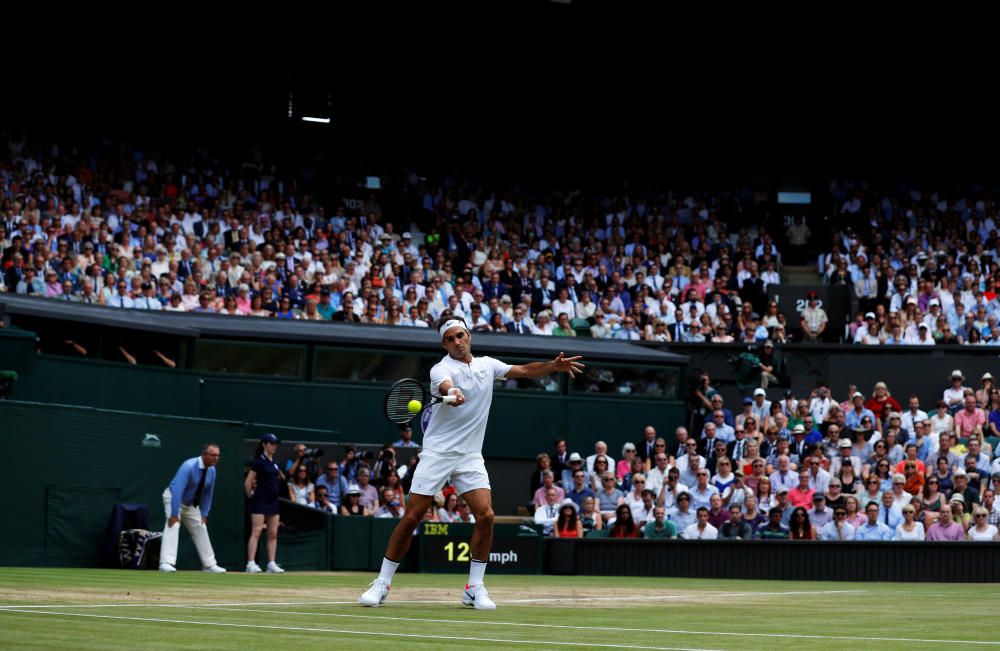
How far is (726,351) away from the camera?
29.5m

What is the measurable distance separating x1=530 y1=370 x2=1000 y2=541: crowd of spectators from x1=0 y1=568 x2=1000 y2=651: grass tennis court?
730cm

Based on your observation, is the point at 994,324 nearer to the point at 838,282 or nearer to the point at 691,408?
the point at 838,282

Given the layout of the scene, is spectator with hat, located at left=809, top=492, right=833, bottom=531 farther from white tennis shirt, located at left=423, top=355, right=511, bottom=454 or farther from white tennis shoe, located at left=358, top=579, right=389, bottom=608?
white tennis shoe, located at left=358, top=579, right=389, bottom=608

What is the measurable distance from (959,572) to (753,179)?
20.8m

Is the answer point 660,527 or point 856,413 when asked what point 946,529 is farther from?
point 856,413

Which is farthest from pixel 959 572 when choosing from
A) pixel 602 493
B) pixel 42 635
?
pixel 42 635

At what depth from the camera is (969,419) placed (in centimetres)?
2423

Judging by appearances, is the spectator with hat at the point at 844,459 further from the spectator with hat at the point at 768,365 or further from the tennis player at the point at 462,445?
→ the tennis player at the point at 462,445

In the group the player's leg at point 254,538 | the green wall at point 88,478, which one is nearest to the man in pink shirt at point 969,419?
the player's leg at point 254,538

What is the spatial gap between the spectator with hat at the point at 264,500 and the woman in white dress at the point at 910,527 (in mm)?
8495

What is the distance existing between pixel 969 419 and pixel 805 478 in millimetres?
3944

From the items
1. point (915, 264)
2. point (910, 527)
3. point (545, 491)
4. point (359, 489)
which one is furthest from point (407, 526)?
point (915, 264)

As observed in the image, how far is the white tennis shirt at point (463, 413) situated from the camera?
1020 centimetres

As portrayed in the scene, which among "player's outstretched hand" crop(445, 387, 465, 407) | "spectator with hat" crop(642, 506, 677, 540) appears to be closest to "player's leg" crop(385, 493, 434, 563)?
"player's outstretched hand" crop(445, 387, 465, 407)
